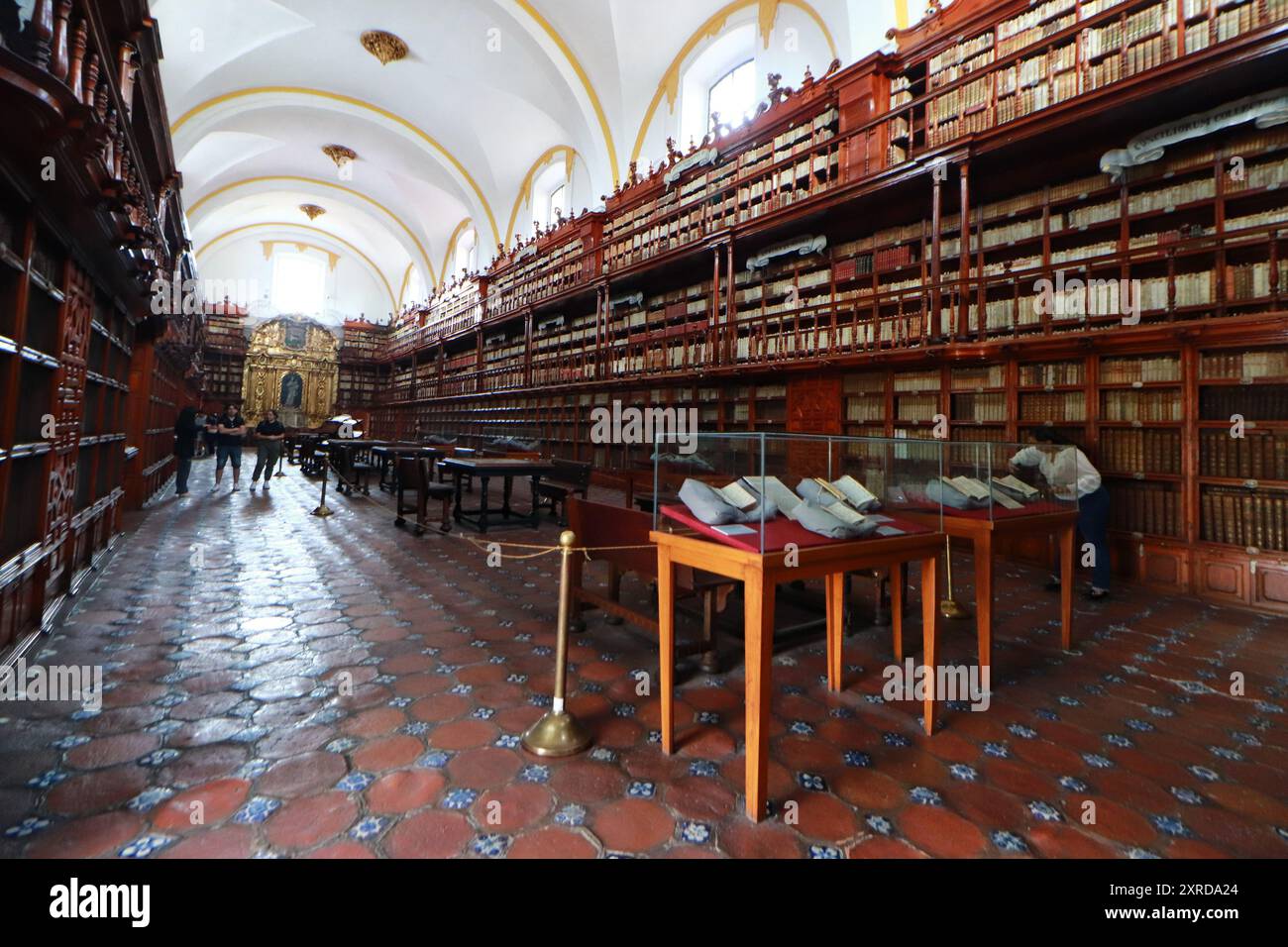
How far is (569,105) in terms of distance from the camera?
12.7 m

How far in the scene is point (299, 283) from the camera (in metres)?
26.9

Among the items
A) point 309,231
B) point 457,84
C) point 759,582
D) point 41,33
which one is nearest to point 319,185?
point 309,231

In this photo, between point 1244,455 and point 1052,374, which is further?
point 1052,374

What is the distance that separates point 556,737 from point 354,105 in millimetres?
19828

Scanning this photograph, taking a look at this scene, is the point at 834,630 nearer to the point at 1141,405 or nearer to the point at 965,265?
the point at 1141,405

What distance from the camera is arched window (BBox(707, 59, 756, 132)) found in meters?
9.68

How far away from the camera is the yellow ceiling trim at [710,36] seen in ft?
26.7

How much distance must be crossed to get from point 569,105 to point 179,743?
562 inches

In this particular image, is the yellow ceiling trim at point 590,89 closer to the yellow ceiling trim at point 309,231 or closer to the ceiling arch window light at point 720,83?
the ceiling arch window light at point 720,83

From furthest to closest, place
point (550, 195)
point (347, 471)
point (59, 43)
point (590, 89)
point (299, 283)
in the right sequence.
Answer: point (299, 283), point (550, 195), point (590, 89), point (347, 471), point (59, 43)

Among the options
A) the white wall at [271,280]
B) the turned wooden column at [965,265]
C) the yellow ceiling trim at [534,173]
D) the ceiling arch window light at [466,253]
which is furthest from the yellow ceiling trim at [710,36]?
the white wall at [271,280]

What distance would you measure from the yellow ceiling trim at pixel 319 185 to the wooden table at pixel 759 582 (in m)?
23.7

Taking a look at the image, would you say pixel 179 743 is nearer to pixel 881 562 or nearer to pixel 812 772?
pixel 812 772
